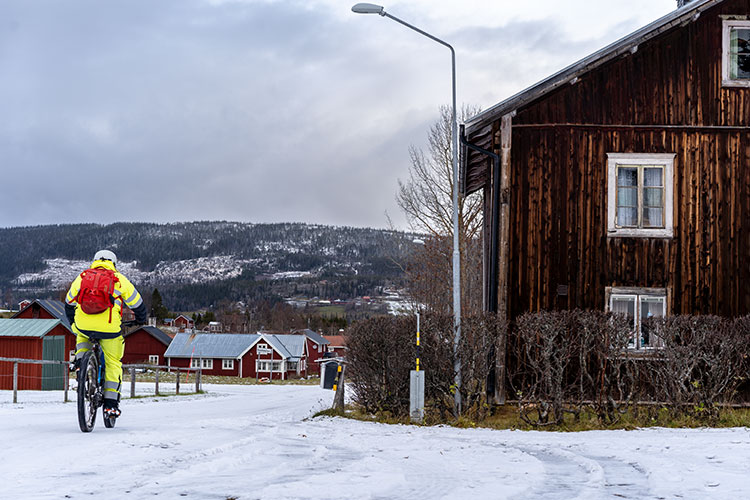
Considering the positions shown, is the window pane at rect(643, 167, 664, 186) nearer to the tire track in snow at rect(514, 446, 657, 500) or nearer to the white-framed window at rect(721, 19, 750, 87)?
the white-framed window at rect(721, 19, 750, 87)

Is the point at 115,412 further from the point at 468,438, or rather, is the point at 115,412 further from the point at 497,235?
the point at 497,235

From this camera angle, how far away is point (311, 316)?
636 feet

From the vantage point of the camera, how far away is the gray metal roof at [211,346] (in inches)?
3674

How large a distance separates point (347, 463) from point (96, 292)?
357 cm

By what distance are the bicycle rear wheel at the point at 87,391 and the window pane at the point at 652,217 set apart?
37.9 ft

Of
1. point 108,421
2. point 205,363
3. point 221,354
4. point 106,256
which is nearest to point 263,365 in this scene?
point 221,354

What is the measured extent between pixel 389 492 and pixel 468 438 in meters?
5.42

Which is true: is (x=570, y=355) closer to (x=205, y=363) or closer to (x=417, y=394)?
(x=417, y=394)

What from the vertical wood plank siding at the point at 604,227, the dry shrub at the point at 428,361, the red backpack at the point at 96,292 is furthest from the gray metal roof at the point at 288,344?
the red backpack at the point at 96,292

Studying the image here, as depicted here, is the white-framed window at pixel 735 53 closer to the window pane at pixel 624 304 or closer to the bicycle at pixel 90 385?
the window pane at pixel 624 304

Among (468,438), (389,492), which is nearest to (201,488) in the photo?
(389,492)

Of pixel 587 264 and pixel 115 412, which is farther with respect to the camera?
pixel 587 264

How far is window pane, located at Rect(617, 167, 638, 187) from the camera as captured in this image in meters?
17.5

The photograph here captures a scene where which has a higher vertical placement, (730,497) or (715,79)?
(715,79)
